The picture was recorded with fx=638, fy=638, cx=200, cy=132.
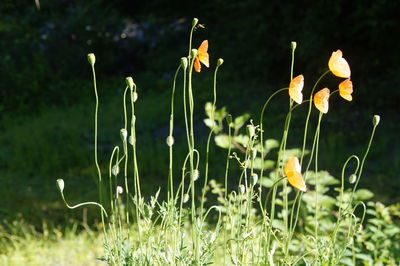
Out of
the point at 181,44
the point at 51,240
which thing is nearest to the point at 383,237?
the point at 51,240

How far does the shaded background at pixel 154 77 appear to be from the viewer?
529cm

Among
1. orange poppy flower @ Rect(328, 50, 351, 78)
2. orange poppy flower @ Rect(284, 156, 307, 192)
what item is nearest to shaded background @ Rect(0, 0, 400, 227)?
orange poppy flower @ Rect(328, 50, 351, 78)

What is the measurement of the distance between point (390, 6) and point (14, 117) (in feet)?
14.1

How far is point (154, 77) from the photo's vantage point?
844 cm

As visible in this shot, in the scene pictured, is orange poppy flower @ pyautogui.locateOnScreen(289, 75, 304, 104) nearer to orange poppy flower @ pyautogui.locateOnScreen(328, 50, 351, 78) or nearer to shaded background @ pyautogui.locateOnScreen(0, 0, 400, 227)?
orange poppy flower @ pyautogui.locateOnScreen(328, 50, 351, 78)

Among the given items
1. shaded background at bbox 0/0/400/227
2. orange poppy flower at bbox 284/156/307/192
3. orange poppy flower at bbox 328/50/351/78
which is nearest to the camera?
orange poppy flower at bbox 284/156/307/192

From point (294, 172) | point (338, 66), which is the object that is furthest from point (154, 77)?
point (294, 172)

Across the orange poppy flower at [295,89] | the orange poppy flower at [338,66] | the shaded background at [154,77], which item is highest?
the orange poppy flower at [338,66]

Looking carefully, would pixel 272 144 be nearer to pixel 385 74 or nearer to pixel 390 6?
pixel 390 6

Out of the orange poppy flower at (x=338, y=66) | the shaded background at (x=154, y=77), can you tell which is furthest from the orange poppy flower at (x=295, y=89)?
the shaded background at (x=154, y=77)

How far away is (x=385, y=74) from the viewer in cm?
639

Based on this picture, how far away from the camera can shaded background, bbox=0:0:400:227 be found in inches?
208

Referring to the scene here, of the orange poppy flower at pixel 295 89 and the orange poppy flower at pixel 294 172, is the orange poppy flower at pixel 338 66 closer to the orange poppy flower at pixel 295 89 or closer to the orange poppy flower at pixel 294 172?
the orange poppy flower at pixel 295 89

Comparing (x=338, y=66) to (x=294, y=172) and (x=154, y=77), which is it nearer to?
(x=294, y=172)
